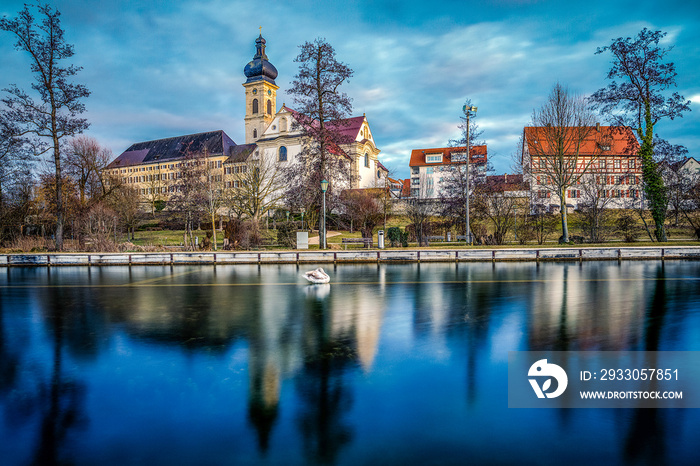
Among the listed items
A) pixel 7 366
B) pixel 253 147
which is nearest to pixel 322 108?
pixel 7 366

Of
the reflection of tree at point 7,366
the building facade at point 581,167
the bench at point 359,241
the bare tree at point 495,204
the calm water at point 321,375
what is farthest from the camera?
the building facade at point 581,167

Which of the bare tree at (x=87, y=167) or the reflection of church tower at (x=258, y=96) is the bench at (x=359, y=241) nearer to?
the bare tree at (x=87, y=167)

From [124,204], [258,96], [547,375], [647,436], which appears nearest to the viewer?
[647,436]

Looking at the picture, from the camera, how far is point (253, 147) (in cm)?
7612

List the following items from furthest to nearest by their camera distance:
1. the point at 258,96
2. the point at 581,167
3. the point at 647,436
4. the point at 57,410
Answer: the point at 258,96 < the point at 581,167 < the point at 57,410 < the point at 647,436

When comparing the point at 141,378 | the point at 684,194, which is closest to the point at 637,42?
the point at 684,194

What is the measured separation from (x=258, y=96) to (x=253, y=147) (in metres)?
13.2

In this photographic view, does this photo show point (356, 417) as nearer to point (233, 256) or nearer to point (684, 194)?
point (233, 256)

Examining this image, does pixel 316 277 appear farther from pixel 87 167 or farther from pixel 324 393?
pixel 87 167

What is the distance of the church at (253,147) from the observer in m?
63.9

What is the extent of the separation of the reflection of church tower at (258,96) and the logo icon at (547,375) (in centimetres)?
8271

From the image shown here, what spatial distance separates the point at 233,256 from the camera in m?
22.9

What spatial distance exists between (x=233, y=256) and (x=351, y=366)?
18227 millimetres

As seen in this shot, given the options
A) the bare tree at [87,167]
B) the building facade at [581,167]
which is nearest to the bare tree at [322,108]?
the building facade at [581,167]
